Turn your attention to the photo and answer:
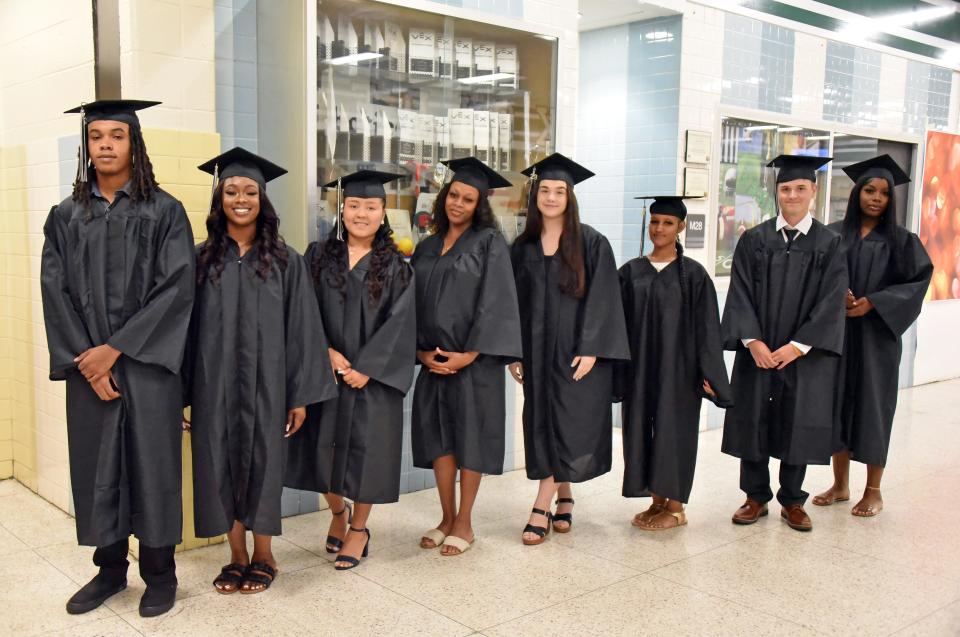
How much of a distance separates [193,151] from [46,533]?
5.95 ft

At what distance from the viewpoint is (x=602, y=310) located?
12.6ft

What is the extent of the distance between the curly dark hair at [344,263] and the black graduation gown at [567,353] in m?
0.67

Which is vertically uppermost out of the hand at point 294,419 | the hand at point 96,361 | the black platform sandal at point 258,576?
the hand at point 96,361

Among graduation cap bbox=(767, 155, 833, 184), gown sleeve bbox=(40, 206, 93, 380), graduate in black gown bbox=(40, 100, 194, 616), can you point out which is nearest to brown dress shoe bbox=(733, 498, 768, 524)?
graduation cap bbox=(767, 155, 833, 184)

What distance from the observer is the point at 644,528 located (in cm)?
411

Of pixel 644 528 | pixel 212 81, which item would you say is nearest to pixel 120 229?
pixel 212 81

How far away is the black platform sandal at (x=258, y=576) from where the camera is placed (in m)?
3.28

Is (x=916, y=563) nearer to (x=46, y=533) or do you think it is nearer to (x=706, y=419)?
(x=706, y=419)

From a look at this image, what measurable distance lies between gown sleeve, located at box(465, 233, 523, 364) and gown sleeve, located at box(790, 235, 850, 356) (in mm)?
1337

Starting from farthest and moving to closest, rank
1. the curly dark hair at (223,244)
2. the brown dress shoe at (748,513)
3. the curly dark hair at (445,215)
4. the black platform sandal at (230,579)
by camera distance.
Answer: the brown dress shoe at (748,513) < the curly dark hair at (445,215) < the black platform sandal at (230,579) < the curly dark hair at (223,244)

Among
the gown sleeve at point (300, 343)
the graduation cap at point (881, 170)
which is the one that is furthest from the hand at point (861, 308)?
the gown sleeve at point (300, 343)

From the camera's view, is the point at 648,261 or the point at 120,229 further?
the point at 648,261

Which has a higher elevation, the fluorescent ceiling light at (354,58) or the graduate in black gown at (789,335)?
the fluorescent ceiling light at (354,58)

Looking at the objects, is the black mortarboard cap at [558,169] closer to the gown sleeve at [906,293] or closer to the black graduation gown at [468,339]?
the black graduation gown at [468,339]
